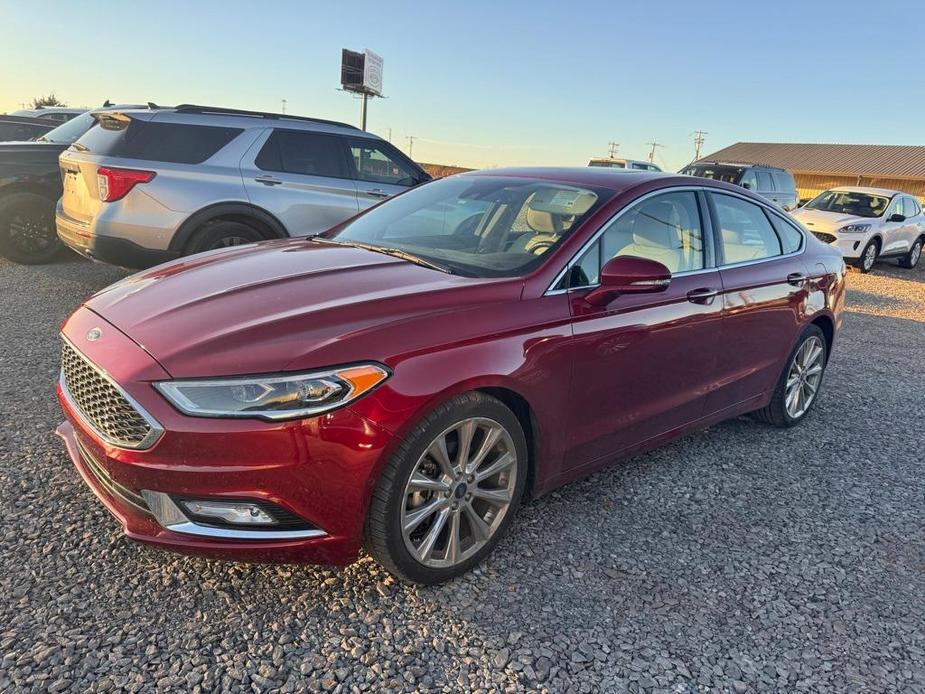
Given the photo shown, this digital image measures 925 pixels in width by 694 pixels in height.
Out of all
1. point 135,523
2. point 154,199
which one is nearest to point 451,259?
point 135,523

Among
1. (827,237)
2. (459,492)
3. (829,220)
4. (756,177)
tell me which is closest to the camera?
(459,492)

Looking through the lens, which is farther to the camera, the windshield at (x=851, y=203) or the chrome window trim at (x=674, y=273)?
the windshield at (x=851, y=203)

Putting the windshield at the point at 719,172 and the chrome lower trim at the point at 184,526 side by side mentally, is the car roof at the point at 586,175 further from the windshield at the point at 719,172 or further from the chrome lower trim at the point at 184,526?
the windshield at the point at 719,172

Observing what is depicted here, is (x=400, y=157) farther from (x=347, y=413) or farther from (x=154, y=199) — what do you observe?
(x=347, y=413)

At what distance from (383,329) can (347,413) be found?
1.11ft

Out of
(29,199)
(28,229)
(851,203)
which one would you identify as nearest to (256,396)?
(29,199)

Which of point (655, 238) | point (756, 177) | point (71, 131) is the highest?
point (756, 177)

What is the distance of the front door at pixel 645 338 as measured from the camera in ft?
9.66

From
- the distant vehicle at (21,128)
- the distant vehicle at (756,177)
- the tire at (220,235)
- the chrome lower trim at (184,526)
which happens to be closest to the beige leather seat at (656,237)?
the chrome lower trim at (184,526)

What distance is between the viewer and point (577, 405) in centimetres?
291

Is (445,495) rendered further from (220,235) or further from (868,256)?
(868,256)

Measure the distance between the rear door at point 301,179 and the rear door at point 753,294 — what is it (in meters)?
4.03

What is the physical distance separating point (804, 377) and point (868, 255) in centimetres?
1095

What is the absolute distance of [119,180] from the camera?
5.71 metres
